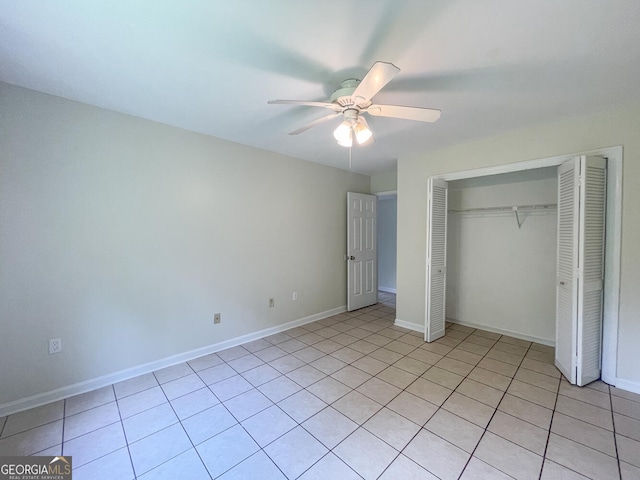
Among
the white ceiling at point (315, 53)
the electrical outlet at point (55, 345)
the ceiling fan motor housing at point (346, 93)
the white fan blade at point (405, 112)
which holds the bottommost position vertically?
the electrical outlet at point (55, 345)

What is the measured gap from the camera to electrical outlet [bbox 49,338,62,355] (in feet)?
6.95

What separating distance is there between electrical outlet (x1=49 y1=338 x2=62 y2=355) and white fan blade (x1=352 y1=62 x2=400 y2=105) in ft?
9.56

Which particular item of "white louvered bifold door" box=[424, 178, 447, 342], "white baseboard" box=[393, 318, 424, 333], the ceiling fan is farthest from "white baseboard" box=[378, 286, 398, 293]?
the ceiling fan

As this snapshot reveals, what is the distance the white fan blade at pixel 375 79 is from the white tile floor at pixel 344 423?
2.16 meters

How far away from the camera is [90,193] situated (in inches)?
89.2

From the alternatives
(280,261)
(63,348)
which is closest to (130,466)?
(63,348)

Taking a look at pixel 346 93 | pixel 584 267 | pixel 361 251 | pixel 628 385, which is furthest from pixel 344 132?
pixel 628 385

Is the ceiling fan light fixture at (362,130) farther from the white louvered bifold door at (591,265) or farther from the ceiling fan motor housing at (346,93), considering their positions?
the white louvered bifold door at (591,265)

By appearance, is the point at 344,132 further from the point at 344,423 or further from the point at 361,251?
the point at 361,251

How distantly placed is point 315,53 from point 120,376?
3081 mm

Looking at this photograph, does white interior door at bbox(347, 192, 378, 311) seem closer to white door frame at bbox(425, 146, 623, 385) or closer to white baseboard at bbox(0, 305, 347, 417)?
white baseboard at bbox(0, 305, 347, 417)

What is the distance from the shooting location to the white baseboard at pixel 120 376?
2.01 m

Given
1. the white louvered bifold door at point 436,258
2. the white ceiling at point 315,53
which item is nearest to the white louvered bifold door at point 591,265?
the white ceiling at point 315,53

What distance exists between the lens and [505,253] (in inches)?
137
